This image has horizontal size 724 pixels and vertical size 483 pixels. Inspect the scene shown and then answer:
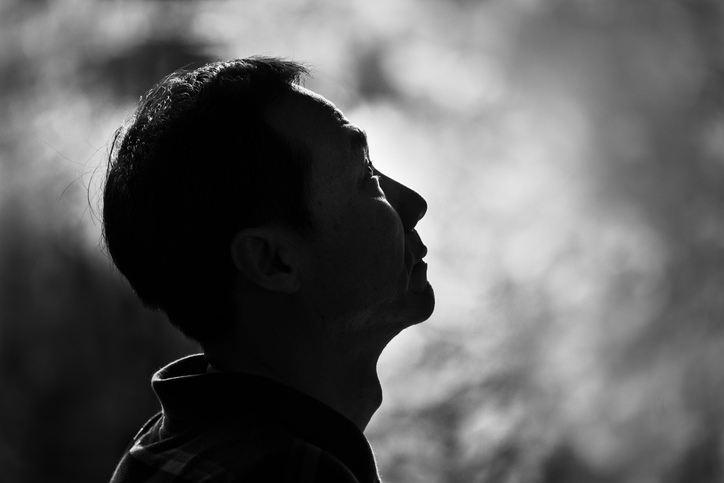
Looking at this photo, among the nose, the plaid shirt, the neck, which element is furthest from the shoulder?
the nose

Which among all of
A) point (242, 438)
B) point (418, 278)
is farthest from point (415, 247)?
point (242, 438)

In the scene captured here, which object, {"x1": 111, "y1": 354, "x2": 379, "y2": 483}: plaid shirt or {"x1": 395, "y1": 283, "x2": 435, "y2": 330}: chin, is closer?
{"x1": 111, "y1": 354, "x2": 379, "y2": 483}: plaid shirt

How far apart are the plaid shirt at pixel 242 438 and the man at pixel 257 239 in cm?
1

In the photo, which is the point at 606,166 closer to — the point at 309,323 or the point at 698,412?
the point at 698,412

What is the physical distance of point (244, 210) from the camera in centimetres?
88

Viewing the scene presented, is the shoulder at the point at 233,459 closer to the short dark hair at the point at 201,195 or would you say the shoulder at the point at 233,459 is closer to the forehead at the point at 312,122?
the short dark hair at the point at 201,195

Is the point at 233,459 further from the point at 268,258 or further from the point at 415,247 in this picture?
the point at 415,247

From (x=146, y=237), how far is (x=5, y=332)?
166 centimetres

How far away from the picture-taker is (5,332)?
2.29 m

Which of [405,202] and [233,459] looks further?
[405,202]

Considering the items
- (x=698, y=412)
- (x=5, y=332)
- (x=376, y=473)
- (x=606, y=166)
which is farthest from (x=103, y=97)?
(x=698, y=412)

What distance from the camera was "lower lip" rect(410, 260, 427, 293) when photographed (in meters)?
0.99

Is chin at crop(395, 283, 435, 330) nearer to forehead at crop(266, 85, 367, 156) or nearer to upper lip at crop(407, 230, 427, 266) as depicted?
upper lip at crop(407, 230, 427, 266)

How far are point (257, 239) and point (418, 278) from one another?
0.24m
